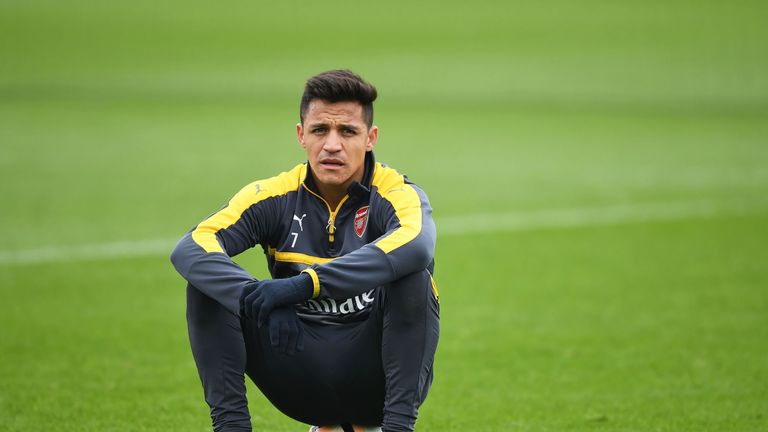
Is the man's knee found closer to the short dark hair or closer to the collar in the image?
the collar

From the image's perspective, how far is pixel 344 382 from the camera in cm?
507

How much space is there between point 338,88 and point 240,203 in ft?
2.17

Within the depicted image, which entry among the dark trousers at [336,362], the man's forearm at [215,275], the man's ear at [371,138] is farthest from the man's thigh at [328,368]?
the man's ear at [371,138]

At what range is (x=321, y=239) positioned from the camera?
5312mm

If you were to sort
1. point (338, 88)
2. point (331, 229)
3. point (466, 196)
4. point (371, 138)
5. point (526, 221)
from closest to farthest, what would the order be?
point (338, 88)
point (331, 229)
point (371, 138)
point (526, 221)
point (466, 196)

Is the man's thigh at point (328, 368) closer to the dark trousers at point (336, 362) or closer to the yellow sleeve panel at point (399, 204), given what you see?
the dark trousers at point (336, 362)

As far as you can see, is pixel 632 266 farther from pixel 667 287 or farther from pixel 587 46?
pixel 587 46

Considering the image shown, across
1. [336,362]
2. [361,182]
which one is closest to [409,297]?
[336,362]

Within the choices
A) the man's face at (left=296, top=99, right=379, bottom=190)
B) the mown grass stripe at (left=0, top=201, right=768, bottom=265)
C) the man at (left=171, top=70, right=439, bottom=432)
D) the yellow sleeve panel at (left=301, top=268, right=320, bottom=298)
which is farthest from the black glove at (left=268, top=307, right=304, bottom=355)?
the mown grass stripe at (left=0, top=201, right=768, bottom=265)

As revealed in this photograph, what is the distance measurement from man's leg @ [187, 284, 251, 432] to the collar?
29.0 inches

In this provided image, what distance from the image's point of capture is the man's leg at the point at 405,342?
4836 mm

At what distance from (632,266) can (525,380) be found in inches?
155

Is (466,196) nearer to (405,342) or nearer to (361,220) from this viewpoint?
(361,220)

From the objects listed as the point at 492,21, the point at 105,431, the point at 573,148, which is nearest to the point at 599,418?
the point at 105,431
